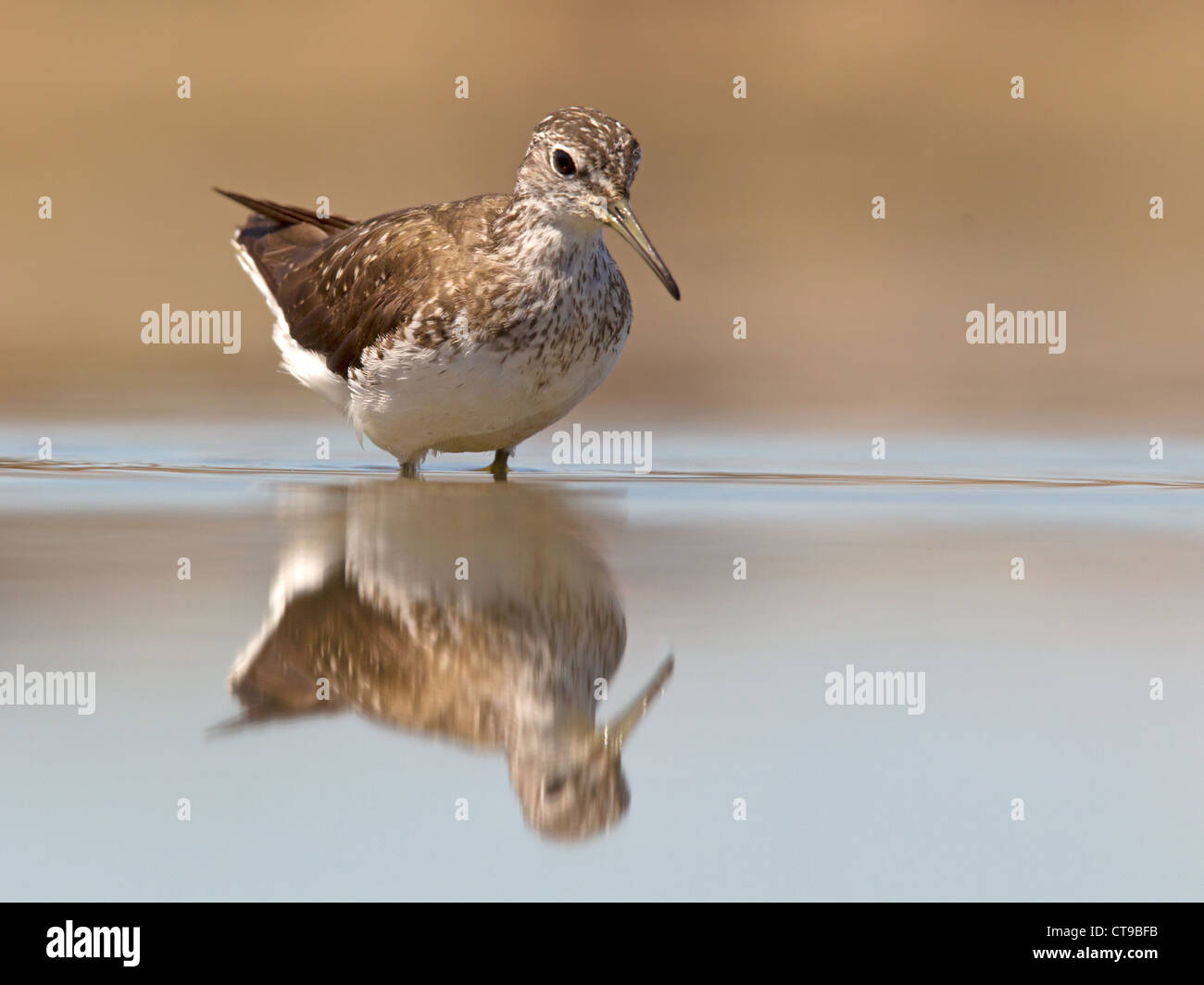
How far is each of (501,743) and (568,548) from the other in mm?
2464

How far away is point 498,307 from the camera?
361 inches

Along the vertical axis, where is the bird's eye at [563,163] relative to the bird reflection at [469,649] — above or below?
above

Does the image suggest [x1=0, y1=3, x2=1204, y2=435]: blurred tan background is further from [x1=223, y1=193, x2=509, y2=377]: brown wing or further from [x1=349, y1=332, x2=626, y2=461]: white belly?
[x1=349, y1=332, x2=626, y2=461]: white belly

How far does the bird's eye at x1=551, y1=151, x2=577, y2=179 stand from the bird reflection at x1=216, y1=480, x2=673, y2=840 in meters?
1.98

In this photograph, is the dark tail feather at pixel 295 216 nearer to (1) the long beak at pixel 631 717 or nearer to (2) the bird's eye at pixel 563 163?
(2) the bird's eye at pixel 563 163

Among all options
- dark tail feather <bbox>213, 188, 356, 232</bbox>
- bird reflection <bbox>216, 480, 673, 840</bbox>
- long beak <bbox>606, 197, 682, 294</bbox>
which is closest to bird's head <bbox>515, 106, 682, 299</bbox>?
long beak <bbox>606, 197, 682, 294</bbox>

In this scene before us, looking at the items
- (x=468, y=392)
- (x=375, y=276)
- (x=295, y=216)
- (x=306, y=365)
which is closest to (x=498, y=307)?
(x=468, y=392)

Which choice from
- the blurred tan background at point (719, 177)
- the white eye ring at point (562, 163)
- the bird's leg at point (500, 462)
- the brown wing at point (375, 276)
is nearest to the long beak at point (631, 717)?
the brown wing at point (375, 276)

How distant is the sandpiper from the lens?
30.2ft

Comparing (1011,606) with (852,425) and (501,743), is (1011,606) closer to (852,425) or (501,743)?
(501,743)

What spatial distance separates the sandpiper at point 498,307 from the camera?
9.20 metres

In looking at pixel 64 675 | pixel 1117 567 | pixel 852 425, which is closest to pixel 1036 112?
pixel 852 425

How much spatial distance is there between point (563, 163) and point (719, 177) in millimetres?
10796

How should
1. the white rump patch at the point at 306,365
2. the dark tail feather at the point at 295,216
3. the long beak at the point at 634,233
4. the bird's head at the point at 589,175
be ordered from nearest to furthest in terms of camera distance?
the long beak at the point at 634,233
the bird's head at the point at 589,175
the white rump patch at the point at 306,365
the dark tail feather at the point at 295,216
